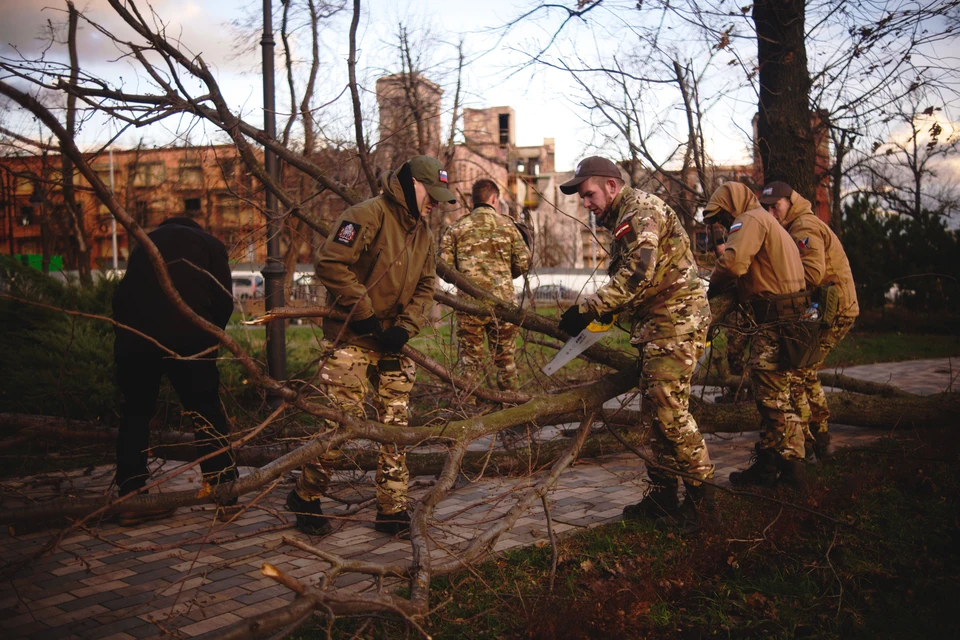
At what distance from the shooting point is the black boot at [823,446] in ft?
19.7

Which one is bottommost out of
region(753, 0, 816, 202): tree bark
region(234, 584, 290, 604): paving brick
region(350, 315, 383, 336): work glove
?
region(234, 584, 290, 604): paving brick

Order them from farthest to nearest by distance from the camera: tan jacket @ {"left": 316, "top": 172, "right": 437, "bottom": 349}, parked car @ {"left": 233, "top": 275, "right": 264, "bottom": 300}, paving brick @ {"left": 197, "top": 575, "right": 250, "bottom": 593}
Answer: parked car @ {"left": 233, "top": 275, "right": 264, "bottom": 300} → tan jacket @ {"left": 316, "top": 172, "right": 437, "bottom": 349} → paving brick @ {"left": 197, "top": 575, "right": 250, "bottom": 593}

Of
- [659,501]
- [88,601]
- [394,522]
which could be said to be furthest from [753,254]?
[88,601]

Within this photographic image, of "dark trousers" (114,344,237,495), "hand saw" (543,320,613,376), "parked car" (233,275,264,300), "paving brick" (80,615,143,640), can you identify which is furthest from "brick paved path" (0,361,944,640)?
"parked car" (233,275,264,300)

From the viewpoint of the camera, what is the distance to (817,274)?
5.88m

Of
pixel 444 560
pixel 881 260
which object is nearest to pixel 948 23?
pixel 444 560

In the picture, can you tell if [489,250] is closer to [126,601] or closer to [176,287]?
[176,287]

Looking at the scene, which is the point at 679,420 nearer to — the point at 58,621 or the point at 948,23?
the point at 58,621

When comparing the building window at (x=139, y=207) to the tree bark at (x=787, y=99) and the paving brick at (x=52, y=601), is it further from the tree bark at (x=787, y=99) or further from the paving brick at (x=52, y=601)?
the tree bark at (x=787, y=99)

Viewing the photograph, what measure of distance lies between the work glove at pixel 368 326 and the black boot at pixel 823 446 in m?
3.95

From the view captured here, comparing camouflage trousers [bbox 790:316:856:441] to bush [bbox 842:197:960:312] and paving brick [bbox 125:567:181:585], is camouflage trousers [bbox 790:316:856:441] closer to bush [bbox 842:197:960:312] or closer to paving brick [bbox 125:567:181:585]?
paving brick [bbox 125:567:181:585]

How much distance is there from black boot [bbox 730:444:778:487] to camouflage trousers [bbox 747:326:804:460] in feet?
0.18

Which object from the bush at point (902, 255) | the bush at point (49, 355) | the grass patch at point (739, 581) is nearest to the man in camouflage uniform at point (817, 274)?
the grass patch at point (739, 581)

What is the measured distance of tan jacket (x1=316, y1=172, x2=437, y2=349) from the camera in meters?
4.04
